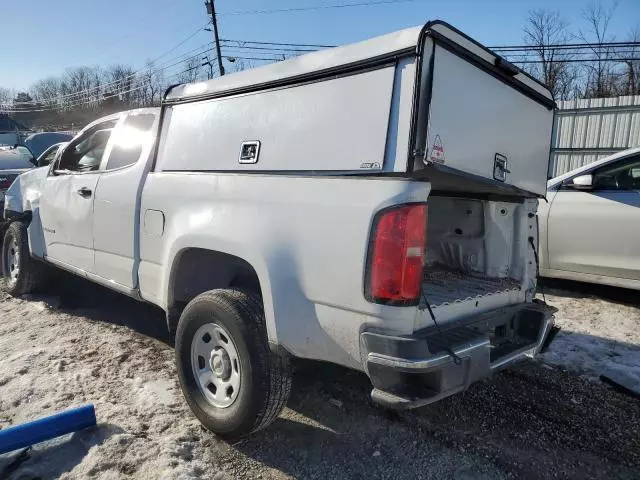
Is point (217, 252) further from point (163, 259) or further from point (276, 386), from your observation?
point (276, 386)

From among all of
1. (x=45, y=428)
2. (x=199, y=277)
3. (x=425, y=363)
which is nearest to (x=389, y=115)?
(x=425, y=363)

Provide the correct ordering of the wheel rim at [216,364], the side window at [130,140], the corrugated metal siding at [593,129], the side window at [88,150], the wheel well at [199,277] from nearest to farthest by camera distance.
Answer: the wheel rim at [216,364]
the wheel well at [199,277]
the side window at [130,140]
the side window at [88,150]
the corrugated metal siding at [593,129]

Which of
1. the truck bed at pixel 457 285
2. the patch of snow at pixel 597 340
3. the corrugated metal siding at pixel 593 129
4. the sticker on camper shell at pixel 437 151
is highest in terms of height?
the corrugated metal siding at pixel 593 129

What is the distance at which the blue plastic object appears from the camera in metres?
2.65

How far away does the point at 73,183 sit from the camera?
14.8 feet

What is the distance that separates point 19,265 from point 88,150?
1822mm

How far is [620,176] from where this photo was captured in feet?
17.5

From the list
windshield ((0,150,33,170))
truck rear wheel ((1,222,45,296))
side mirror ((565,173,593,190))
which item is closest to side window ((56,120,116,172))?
truck rear wheel ((1,222,45,296))

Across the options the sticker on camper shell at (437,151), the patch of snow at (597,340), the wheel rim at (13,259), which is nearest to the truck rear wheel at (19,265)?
the wheel rim at (13,259)

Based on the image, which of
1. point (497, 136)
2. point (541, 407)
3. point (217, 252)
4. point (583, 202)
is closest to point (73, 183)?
point (217, 252)

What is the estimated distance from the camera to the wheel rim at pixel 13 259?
566cm

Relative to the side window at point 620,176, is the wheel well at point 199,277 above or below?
below

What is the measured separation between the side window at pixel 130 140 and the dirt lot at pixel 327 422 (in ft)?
5.24

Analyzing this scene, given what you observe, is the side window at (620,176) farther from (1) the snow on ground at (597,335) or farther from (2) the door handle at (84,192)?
(2) the door handle at (84,192)
